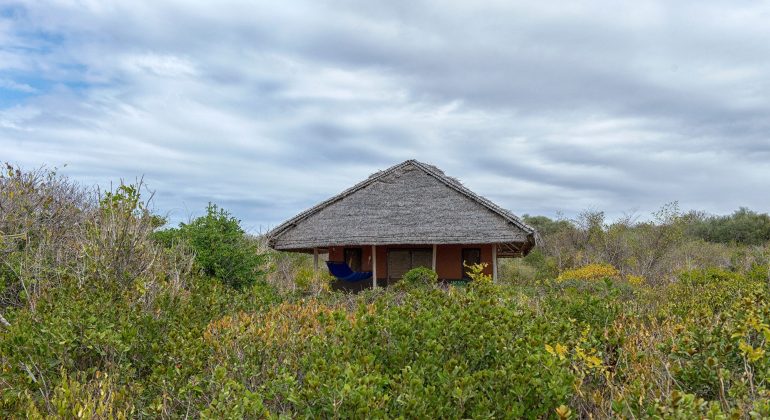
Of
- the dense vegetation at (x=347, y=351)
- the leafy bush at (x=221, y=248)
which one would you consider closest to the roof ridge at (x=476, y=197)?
the leafy bush at (x=221, y=248)

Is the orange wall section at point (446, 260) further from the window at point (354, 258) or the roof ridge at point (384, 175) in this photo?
the roof ridge at point (384, 175)

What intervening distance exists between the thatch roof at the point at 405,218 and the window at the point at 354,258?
2261mm

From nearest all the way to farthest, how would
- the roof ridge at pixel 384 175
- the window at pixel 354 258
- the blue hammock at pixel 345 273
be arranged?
the roof ridge at pixel 384 175, the blue hammock at pixel 345 273, the window at pixel 354 258

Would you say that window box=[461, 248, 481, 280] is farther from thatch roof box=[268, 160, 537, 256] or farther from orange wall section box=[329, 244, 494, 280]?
thatch roof box=[268, 160, 537, 256]

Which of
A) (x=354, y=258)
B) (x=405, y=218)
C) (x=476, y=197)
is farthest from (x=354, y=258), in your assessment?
(x=476, y=197)

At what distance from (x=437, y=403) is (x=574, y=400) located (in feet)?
4.39

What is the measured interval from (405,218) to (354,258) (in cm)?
340

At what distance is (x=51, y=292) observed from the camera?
7.22 m

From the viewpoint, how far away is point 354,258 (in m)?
21.6

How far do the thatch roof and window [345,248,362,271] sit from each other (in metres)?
2.26

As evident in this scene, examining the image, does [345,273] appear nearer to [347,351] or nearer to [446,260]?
[446,260]

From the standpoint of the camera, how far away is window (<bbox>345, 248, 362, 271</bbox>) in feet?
70.3

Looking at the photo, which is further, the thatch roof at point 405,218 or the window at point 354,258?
the window at point 354,258

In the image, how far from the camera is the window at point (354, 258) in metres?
21.4
